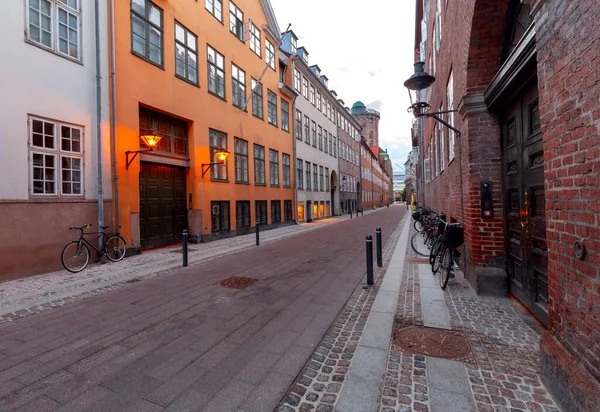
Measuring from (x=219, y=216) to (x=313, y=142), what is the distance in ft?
50.9

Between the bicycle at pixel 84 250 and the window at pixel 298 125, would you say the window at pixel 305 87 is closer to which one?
the window at pixel 298 125

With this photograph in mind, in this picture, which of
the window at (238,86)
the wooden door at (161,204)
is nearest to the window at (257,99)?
the window at (238,86)

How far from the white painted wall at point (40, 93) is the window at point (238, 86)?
7.00 metres

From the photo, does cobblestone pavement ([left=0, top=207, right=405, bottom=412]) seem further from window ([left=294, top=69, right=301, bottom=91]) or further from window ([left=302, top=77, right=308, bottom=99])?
window ([left=302, top=77, right=308, bottom=99])

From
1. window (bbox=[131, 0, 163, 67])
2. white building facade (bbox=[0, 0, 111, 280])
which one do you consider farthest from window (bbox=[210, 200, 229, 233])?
window (bbox=[131, 0, 163, 67])

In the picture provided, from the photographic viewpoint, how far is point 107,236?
8.87 metres

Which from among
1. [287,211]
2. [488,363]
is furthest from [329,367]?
[287,211]

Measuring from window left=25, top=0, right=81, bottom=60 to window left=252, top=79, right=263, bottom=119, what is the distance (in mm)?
9667

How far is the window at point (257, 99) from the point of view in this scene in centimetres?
1755

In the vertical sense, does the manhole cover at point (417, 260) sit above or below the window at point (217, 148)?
below

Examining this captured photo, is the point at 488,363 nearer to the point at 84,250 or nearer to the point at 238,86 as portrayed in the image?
the point at 84,250

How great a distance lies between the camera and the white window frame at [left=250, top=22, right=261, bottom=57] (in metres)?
17.6

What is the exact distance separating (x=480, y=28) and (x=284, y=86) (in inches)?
Answer: 689

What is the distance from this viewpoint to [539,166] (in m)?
3.56
